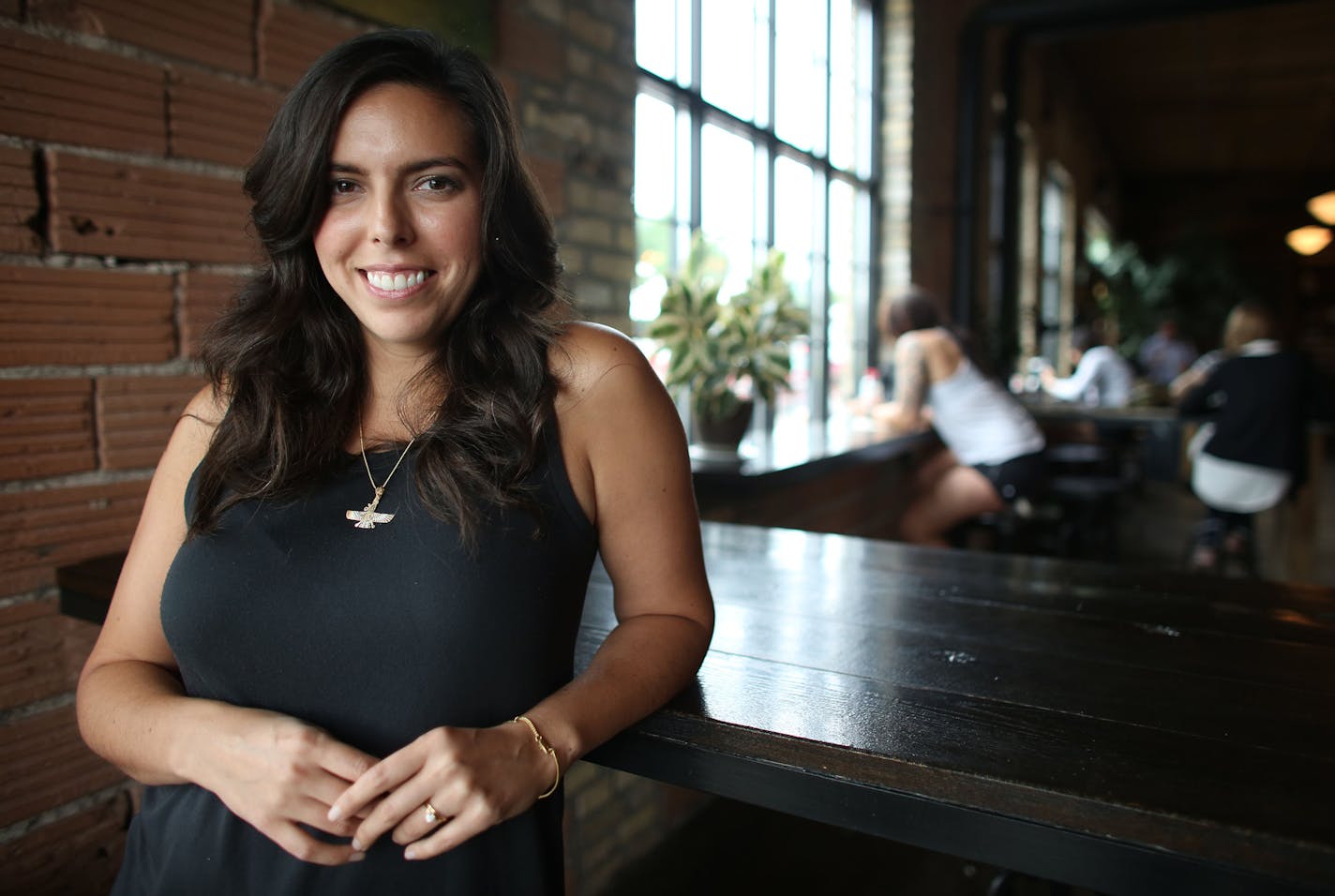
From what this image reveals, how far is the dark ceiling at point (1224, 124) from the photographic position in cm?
943

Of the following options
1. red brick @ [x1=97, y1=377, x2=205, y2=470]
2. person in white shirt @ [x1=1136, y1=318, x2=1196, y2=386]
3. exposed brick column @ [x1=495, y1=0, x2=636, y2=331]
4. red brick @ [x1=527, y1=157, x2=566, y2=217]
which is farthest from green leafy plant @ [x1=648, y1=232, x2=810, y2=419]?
person in white shirt @ [x1=1136, y1=318, x2=1196, y2=386]

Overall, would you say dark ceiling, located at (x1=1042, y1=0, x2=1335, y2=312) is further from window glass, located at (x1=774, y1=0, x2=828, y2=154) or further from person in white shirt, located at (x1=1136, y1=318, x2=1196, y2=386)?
person in white shirt, located at (x1=1136, y1=318, x2=1196, y2=386)

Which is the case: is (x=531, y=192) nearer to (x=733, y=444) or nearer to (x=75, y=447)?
(x=75, y=447)

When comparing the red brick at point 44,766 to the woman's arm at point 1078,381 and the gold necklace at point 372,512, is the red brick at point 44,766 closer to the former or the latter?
the gold necklace at point 372,512

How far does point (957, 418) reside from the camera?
452 centimetres

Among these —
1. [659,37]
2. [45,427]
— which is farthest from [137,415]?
[659,37]

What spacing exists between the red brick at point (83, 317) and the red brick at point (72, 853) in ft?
2.38

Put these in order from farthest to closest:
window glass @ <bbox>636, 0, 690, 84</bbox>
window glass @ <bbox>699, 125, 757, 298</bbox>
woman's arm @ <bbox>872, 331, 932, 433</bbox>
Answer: woman's arm @ <bbox>872, 331, 932, 433</bbox>
window glass @ <bbox>699, 125, 757, 298</bbox>
window glass @ <bbox>636, 0, 690, 84</bbox>

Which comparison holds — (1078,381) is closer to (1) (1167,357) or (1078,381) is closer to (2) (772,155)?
(1) (1167,357)

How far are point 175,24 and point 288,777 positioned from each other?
1307 millimetres

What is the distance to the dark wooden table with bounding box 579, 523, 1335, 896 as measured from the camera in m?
0.87

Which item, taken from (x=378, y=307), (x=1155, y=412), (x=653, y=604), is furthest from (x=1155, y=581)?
(x=1155, y=412)

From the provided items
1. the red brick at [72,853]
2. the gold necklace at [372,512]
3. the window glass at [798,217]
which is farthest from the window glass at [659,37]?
the red brick at [72,853]

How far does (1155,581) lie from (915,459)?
395cm
